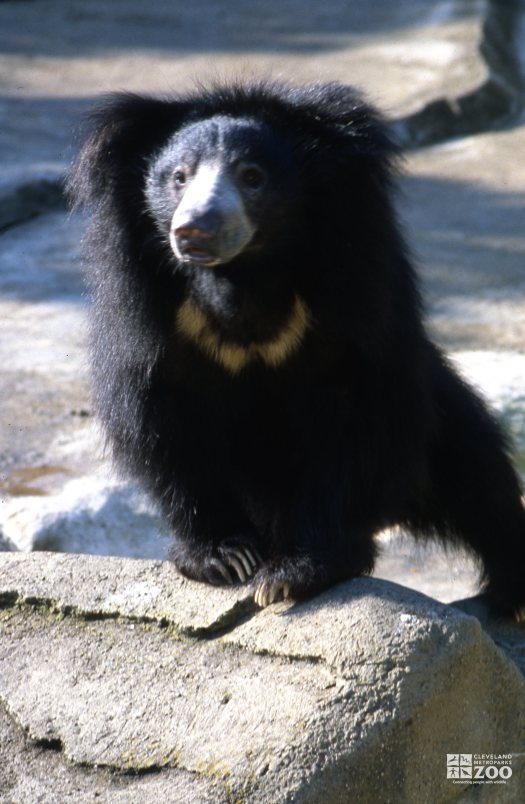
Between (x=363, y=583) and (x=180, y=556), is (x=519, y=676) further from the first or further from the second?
(x=180, y=556)

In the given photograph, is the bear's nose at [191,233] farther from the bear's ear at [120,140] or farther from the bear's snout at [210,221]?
the bear's ear at [120,140]

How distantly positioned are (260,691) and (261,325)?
118 cm

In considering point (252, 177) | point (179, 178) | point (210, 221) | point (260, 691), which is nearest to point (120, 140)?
point (179, 178)

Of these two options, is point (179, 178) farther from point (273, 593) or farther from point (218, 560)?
point (273, 593)

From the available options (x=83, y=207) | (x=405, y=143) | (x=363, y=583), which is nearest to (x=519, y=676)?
(x=363, y=583)

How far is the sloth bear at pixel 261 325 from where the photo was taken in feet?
12.4

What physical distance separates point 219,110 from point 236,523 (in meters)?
1.29

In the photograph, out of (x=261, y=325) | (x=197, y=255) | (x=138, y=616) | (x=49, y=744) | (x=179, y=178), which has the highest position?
(x=179, y=178)

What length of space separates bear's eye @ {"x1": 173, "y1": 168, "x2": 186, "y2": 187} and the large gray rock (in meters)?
1.19

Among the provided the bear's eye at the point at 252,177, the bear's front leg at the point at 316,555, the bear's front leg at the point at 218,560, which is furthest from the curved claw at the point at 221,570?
the bear's eye at the point at 252,177

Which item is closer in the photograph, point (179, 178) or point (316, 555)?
point (316, 555)

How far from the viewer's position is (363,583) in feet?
11.4

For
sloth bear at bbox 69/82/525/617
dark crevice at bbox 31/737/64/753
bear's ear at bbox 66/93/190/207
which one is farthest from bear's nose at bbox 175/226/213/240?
dark crevice at bbox 31/737/64/753

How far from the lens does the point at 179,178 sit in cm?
380
